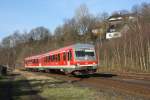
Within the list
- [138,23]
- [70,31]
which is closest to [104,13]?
[70,31]

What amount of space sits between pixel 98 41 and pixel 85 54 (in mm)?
49363

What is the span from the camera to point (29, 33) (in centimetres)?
15800

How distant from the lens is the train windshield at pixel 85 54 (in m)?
28.1

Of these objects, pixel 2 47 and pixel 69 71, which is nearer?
pixel 69 71

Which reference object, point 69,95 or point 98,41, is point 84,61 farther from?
point 98,41

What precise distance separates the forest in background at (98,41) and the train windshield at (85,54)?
515 inches

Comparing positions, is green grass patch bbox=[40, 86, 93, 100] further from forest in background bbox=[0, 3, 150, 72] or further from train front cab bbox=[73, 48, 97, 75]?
forest in background bbox=[0, 3, 150, 72]

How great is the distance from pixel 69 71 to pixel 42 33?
127 m

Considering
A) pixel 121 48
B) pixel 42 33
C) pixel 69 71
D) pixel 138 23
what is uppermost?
pixel 42 33

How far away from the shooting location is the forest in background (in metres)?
46.2

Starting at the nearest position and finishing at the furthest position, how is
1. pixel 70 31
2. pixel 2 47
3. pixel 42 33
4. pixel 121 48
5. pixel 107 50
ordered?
pixel 121 48, pixel 107 50, pixel 70 31, pixel 2 47, pixel 42 33

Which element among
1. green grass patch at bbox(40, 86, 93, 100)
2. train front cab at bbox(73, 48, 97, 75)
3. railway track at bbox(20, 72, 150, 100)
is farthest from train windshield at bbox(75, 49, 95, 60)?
green grass patch at bbox(40, 86, 93, 100)

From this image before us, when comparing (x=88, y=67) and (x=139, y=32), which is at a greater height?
(x=139, y=32)

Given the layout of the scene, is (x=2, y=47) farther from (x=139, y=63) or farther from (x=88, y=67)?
(x=88, y=67)
